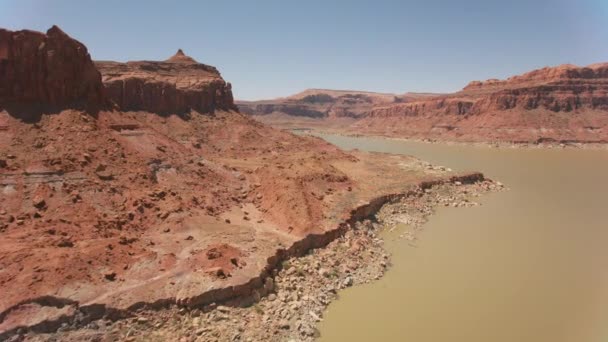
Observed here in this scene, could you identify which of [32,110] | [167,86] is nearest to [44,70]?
[32,110]

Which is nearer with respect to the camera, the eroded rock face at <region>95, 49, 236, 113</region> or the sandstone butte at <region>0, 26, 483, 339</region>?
the sandstone butte at <region>0, 26, 483, 339</region>

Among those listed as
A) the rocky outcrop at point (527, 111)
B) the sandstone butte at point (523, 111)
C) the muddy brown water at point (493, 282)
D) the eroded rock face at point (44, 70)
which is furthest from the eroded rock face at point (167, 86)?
the rocky outcrop at point (527, 111)

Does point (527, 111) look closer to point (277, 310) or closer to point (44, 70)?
point (277, 310)

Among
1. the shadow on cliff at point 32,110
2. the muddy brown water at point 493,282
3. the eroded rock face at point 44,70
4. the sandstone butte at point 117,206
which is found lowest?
the muddy brown water at point 493,282

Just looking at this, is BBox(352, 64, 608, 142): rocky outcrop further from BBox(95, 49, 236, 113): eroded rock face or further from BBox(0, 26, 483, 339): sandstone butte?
BBox(0, 26, 483, 339): sandstone butte

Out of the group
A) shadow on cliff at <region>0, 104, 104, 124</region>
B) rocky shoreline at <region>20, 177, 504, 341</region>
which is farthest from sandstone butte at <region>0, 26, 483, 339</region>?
rocky shoreline at <region>20, 177, 504, 341</region>

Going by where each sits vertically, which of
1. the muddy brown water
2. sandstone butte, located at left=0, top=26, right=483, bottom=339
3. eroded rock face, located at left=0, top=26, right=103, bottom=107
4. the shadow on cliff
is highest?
eroded rock face, located at left=0, top=26, right=103, bottom=107

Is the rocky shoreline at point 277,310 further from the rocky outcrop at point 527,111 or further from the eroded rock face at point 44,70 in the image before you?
the rocky outcrop at point 527,111
